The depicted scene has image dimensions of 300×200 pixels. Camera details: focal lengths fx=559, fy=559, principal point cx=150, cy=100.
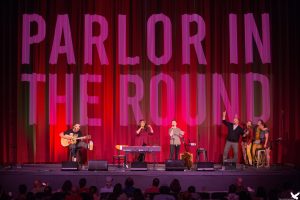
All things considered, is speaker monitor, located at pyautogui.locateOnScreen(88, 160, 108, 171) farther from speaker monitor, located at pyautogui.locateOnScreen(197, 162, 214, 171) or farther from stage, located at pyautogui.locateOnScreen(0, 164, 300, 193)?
speaker monitor, located at pyautogui.locateOnScreen(197, 162, 214, 171)

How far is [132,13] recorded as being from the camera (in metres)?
19.6

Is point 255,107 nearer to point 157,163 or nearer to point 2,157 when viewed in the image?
point 157,163

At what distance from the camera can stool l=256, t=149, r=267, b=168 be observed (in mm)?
16719

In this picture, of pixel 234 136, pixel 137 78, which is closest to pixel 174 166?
pixel 234 136

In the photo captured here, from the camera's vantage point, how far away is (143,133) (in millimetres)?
18734

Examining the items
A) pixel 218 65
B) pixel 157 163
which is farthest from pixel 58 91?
pixel 218 65

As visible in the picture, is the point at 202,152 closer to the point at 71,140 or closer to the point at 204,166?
the point at 204,166

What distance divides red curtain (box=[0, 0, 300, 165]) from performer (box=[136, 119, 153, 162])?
1.28 feet

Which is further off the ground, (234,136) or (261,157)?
(234,136)

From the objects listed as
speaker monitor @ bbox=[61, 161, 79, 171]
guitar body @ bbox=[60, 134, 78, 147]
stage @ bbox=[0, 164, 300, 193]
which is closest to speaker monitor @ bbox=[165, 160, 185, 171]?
stage @ bbox=[0, 164, 300, 193]

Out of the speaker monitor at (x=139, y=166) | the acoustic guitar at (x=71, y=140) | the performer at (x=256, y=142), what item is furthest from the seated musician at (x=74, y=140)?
the performer at (x=256, y=142)

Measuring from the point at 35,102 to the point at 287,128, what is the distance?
858 centimetres

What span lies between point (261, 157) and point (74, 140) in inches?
225

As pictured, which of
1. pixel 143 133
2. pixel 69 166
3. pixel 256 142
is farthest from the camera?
pixel 143 133
